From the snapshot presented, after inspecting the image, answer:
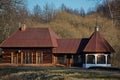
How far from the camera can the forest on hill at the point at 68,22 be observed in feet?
116

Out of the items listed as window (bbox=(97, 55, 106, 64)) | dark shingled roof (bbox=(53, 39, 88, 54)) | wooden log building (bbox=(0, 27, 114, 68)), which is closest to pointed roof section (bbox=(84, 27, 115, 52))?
wooden log building (bbox=(0, 27, 114, 68))

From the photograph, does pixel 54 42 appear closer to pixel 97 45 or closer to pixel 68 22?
pixel 97 45

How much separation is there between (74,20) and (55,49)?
38.8 metres

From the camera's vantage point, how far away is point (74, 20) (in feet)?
304

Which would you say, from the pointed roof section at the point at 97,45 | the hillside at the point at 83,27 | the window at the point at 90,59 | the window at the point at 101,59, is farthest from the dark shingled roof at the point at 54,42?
the hillside at the point at 83,27

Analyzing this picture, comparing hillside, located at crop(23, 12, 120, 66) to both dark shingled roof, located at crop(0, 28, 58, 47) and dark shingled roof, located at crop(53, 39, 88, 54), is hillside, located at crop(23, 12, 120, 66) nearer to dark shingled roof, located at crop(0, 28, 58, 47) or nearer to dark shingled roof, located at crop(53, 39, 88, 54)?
dark shingled roof, located at crop(53, 39, 88, 54)

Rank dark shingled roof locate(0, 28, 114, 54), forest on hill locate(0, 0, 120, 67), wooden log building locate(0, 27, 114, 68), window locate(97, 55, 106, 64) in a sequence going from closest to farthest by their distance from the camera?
forest on hill locate(0, 0, 120, 67) → window locate(97, 55, 106, 64) → wooden log building locate(0, 27, 114, 68) → dark shingled roof locate(0, 28, 114, 54)

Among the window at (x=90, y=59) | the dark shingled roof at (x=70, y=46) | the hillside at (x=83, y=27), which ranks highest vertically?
→ the hillside at (x=83, y=27)

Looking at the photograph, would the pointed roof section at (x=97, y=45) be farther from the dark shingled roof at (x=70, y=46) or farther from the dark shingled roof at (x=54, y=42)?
the dark shingled roof at (x=70, y=46)

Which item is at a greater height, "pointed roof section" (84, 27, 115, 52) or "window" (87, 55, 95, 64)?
"pointed roof section" (84, 27, 115, 52)

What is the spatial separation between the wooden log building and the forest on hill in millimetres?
3194

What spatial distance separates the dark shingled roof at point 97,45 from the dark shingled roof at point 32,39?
5.21 meters

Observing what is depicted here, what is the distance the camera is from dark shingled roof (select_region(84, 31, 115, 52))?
5175cm

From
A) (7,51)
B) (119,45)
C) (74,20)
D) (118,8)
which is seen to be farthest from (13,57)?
(74,20)
